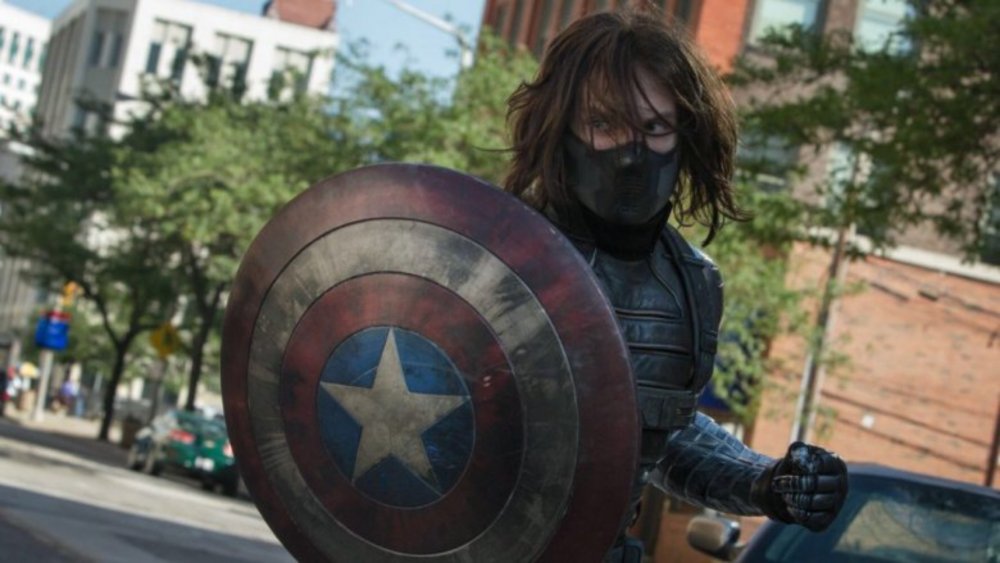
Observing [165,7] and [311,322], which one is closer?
[311,322]

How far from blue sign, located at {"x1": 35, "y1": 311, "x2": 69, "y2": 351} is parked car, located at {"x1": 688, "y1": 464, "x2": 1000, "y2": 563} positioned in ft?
149

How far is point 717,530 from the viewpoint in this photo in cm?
741

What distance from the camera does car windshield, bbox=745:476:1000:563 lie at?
7277 millimetres

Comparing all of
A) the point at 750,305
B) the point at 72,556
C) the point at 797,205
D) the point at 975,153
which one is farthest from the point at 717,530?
the point at 750,305

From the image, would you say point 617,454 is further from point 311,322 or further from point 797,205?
point 797,205

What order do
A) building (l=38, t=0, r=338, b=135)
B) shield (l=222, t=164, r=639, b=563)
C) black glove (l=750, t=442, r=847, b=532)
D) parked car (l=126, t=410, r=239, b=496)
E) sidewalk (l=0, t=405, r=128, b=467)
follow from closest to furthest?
shield (l=222, t=164, r=639, b=563)
black glove (l=750, t=442, r=847, b=532)
parked car (l=126, t=410, r=239, b=496)
sidewalk (l=0, t=405, r=128, b=467)
building (l=38, t=0, r=338, b=135)

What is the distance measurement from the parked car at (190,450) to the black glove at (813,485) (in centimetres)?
2938

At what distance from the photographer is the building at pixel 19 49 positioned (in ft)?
578

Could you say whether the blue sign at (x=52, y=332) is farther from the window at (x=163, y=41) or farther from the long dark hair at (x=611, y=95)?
the long dark hair at (x=611, y=95)

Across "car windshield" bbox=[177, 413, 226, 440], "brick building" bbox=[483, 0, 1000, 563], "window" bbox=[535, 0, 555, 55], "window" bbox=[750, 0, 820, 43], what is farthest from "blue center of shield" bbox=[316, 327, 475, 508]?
"window" bbox=[535, 0, 555, 55]

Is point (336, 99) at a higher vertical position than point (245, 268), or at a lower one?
higher

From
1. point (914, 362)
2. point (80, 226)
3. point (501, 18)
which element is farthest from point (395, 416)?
point (501, 18)

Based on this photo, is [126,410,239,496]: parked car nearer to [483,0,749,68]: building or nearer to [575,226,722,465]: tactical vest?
[483,0,749,68]: building

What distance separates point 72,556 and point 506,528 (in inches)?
299
